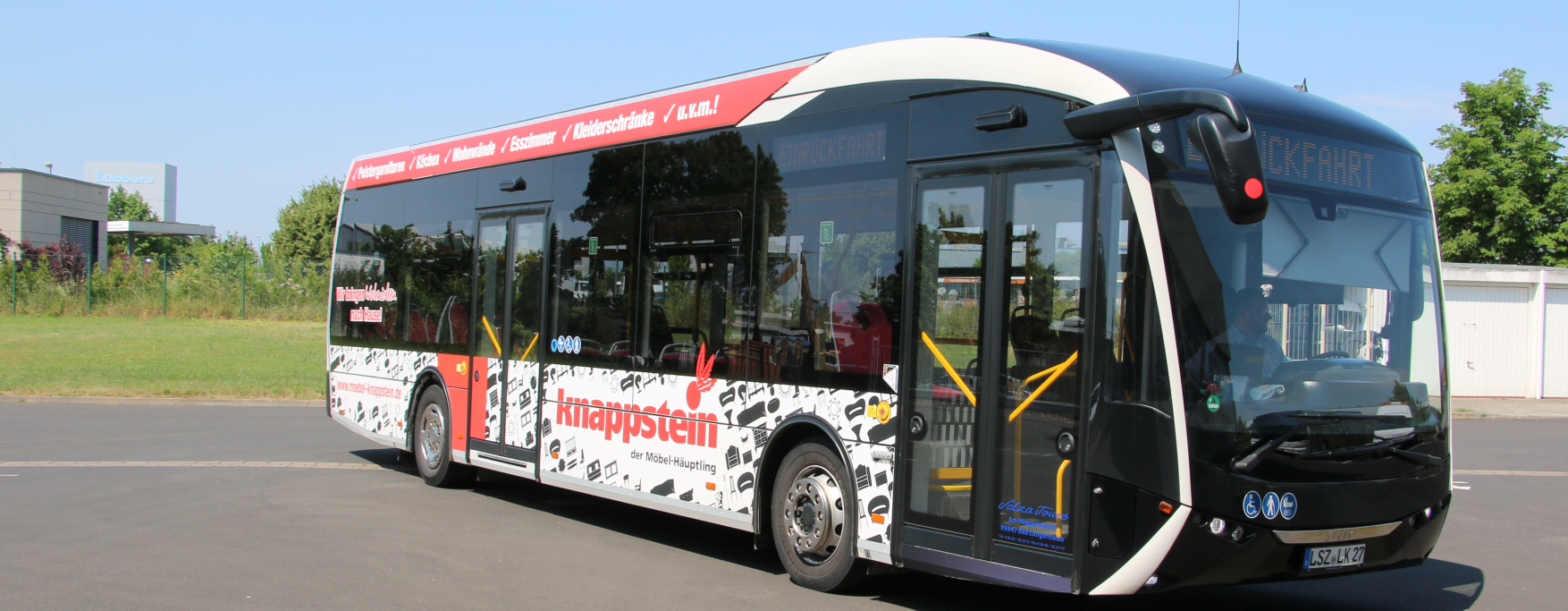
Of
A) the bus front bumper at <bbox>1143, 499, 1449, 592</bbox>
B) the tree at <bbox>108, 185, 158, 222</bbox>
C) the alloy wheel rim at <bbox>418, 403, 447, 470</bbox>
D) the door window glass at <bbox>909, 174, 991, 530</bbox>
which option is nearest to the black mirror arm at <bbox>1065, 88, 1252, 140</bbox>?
the door window glass at <bbox>909, 174, 991, 530</bbox>

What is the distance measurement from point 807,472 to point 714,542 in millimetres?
2143

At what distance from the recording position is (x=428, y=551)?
8047mm

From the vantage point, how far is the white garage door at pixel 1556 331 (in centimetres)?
2639

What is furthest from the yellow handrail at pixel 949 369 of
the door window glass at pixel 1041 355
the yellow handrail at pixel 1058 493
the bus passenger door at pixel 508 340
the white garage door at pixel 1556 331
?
the white garage door at pixel 1556 331

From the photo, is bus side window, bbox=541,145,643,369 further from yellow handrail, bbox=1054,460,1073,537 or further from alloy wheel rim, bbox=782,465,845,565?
yellow handrail, bbox=1054,460,1073,537

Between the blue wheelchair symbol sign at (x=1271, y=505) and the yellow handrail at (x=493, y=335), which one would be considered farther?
the yellow handrail at (x=493, y=335)

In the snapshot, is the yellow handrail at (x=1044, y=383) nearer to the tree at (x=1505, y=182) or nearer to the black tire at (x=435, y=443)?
the black tire at (x=435, y=443)

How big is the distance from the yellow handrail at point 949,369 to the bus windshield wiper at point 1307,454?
1316 mm

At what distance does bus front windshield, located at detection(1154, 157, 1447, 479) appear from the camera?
5289mm

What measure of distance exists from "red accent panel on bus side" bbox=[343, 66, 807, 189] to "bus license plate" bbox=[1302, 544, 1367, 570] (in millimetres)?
4136

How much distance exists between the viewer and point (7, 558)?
7508 millimetres

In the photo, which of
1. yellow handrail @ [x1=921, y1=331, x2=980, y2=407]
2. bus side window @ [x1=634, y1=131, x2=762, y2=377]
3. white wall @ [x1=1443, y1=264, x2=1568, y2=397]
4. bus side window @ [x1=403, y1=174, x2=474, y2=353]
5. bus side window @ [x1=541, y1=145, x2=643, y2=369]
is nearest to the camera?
yellow handrail @ [x1=921, y1=331, x2=980, y2=407]

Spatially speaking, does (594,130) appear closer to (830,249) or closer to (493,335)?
(493,335)

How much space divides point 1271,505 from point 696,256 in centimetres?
411
